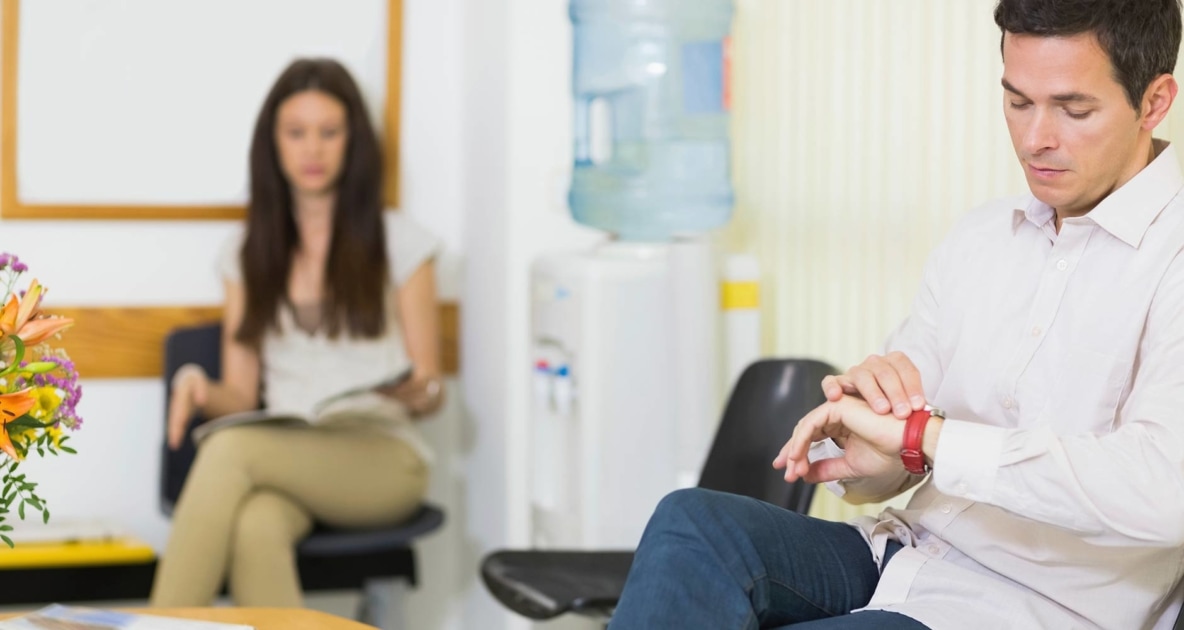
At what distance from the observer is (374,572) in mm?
3307

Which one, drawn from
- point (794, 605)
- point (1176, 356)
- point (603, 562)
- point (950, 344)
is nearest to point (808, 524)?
point (794, 605)

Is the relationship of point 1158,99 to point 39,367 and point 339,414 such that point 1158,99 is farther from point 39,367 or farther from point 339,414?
point 339,414

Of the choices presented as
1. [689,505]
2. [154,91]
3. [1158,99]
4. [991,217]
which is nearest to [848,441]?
[689,505]

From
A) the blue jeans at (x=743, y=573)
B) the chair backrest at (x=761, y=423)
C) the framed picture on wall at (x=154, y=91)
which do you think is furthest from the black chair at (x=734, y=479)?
the framed picture on wall at (x=154, y=91)

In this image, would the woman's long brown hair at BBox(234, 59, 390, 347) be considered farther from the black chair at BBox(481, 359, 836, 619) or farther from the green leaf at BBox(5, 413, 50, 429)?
the green leaf at BBox(5, 413, 50, 429)

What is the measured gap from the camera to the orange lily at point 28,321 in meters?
1.48

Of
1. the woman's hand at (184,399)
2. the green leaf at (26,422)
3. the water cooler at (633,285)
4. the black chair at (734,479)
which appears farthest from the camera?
the woman's hand at (184,399)

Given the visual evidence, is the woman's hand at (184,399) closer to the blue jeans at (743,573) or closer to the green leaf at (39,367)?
the green leaf at (39,367)

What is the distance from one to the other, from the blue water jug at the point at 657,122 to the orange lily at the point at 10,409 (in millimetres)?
1638

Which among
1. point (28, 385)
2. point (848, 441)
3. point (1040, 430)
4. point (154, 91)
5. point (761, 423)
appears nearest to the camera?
point (1040, 430)

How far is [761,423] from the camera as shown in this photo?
2.28 metres

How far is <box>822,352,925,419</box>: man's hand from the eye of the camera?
1.55 meters

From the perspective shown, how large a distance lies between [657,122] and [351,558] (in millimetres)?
1241

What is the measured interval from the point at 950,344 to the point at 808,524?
1.00 feet
